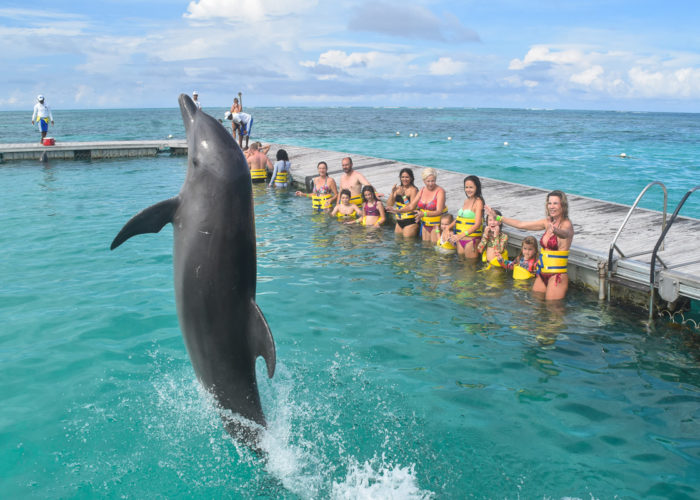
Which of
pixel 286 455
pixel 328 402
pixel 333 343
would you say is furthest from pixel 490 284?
pixel 286 455

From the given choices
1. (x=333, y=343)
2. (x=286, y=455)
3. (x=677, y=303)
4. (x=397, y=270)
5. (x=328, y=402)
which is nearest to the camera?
(x=286, y=455)

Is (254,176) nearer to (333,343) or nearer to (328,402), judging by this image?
(333,343)

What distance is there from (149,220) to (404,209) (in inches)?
370

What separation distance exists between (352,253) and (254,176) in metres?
10.3

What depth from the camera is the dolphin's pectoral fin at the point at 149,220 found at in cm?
373

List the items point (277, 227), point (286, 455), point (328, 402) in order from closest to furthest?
point (286, 455) → point (328, 402) → point (277, 227)

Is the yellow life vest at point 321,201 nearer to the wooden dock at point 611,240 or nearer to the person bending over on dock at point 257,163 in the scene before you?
the wooden dock at point 611,240

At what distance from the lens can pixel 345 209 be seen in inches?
585

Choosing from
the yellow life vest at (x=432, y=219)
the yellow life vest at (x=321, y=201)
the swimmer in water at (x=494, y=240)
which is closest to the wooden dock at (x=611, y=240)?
the swimmer in water at (x=494, y=240)

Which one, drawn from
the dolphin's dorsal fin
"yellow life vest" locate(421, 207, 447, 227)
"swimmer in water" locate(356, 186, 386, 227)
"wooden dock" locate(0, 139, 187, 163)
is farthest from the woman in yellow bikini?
"wooden dock" locate(0, 139, 187, 163)

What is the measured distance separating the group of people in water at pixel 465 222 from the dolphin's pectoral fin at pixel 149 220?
626 cm

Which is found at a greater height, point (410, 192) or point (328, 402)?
point (410, 192)

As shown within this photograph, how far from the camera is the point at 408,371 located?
21.7 ft

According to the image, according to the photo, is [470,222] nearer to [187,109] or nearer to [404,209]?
[404,209]
